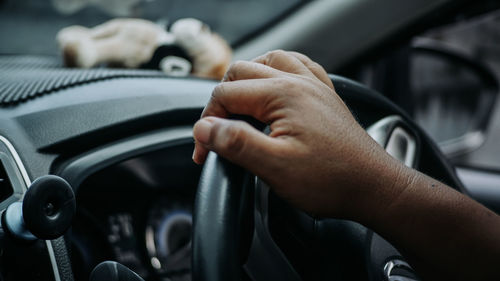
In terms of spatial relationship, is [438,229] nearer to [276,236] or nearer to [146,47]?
[276,236]

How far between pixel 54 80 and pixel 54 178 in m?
0.41

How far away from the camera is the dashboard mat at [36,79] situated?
827mm

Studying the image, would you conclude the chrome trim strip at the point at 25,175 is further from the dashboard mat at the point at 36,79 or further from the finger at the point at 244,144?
the finger at the point at 244,144

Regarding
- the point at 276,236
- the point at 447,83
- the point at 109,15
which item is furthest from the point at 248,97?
the point at 447,83


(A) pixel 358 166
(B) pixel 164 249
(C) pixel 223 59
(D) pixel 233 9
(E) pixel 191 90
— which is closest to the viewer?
(A) pixel 358 166

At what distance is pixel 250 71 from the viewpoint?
0.60m

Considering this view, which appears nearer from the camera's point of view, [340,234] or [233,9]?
[340,234]

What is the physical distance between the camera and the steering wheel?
557mm

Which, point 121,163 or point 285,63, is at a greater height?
point 285,63

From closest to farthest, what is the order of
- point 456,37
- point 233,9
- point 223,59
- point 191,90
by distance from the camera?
point 191,90
point 223,59
point 233,9
point 456,37

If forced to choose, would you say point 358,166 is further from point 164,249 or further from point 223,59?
point 223,59

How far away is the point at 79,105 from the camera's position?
2.73 feet

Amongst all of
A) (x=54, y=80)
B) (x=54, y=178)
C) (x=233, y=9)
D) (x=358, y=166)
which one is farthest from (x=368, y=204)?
(x=233, y=9)

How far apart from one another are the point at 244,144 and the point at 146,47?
982 mm
